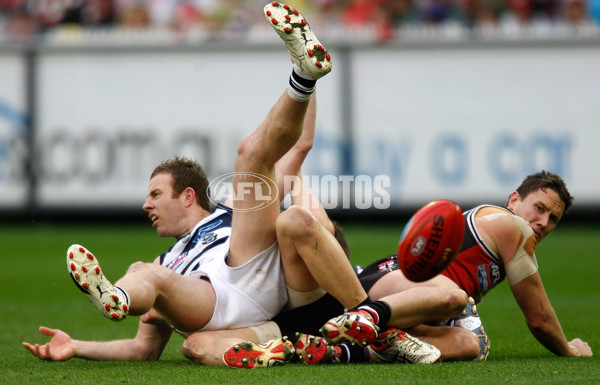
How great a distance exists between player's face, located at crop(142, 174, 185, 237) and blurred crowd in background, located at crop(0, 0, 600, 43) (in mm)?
8757

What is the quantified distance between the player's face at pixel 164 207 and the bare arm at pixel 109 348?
0.57 m

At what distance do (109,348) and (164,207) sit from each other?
84 centimetres

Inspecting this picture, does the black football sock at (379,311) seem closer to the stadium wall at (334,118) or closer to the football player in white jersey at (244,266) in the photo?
the football player in white jersey at (244,266)

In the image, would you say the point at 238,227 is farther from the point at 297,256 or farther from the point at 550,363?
the point at 550,363

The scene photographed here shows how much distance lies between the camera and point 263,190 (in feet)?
16.0

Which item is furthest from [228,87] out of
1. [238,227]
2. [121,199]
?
[238,227]

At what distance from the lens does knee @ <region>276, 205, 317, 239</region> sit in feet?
15.6

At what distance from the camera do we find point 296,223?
188 inches

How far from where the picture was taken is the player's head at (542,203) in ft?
17.7

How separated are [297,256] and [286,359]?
1.70 feet

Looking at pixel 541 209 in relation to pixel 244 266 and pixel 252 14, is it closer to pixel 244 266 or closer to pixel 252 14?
pixel 244 266

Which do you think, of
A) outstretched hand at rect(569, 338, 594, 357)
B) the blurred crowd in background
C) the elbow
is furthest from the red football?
the blurred crowd in background

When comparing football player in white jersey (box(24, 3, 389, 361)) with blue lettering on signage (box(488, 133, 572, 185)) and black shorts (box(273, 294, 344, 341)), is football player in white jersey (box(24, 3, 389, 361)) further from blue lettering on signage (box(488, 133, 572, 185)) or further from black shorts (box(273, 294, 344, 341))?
blue lettering on signage (box(488, 133, 572, 185))

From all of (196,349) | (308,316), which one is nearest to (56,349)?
(196,349)
